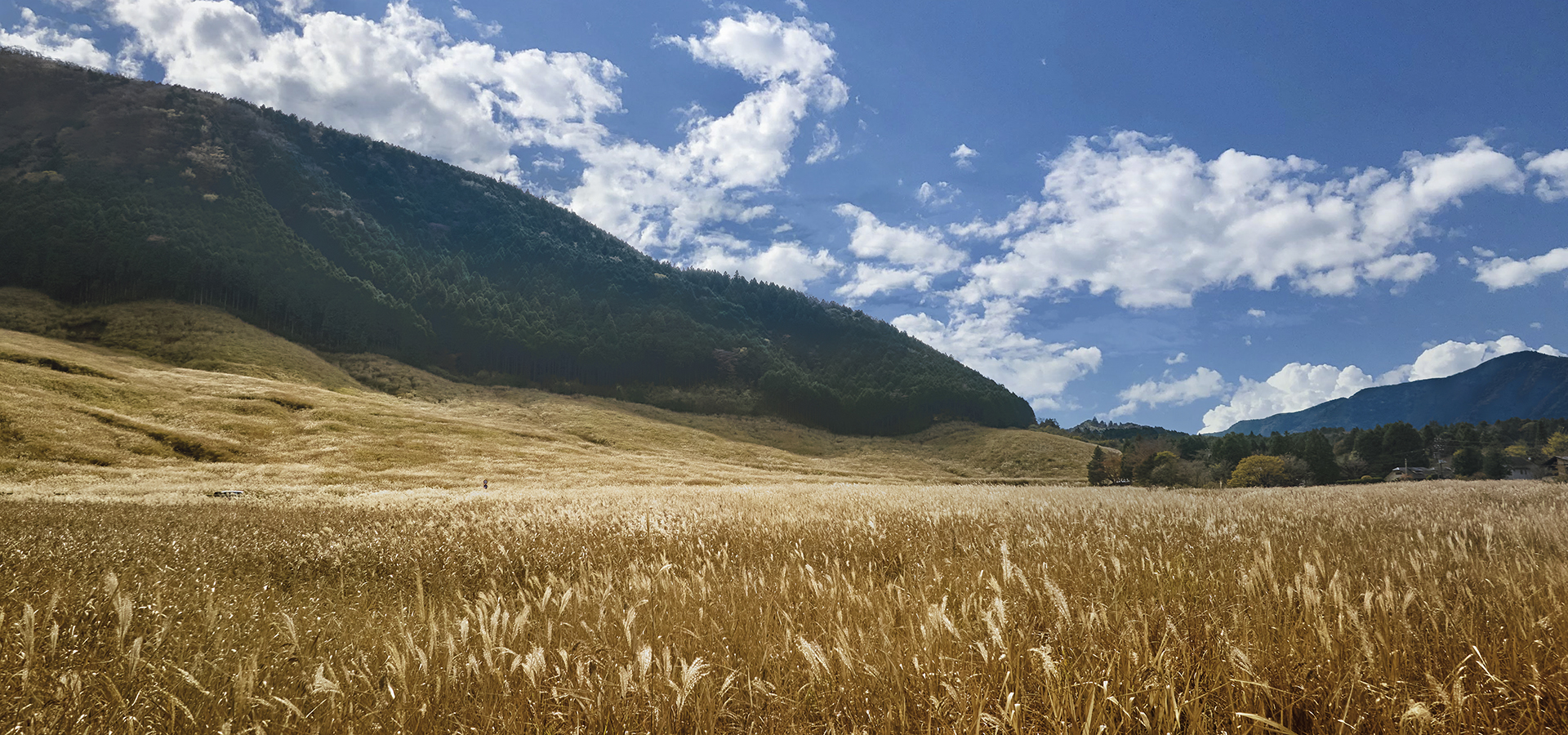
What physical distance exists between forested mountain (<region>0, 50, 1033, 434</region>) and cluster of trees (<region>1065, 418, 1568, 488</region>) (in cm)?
7167

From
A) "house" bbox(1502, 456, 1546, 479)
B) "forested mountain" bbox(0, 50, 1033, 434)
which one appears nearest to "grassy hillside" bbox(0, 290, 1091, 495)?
"forested mountain" bbox(0, 50, 1033, 434)

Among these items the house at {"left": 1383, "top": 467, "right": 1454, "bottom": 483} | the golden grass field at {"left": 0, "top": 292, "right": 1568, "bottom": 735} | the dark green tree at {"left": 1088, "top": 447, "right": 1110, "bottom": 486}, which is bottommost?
the dark green tree at {"left": 1088, "top": 447, "right": 1110, "bottom": 486}

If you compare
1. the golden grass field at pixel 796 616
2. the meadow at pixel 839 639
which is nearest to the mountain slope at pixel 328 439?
the golden grass field at pixel 796 616

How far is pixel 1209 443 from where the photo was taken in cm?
9894

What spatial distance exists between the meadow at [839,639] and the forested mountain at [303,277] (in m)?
149

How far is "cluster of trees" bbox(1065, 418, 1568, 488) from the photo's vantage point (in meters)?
74.1

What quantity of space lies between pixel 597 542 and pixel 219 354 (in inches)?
4695

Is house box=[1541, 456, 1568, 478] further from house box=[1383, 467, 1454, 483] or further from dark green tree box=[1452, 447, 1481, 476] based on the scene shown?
house box=[1383, 467, 1454, 483]

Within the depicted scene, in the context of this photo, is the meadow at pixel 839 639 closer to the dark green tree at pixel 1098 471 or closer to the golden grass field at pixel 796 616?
the golden grass field at pixel 796 616

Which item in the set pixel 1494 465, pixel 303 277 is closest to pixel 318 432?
pixel 303 277

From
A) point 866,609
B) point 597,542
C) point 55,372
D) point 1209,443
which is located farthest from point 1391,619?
point 1209,443

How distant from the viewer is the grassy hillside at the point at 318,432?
4097 centimetres

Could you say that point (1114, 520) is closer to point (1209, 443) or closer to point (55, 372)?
point (55, 372)

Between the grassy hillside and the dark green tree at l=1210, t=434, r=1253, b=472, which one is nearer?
the grassy hillside
